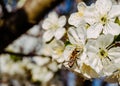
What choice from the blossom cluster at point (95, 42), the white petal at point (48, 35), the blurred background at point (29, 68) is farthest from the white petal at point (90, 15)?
the blurred background at point (29, 68)

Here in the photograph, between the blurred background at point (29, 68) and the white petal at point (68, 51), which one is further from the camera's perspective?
the blurred background at point (29, 68)

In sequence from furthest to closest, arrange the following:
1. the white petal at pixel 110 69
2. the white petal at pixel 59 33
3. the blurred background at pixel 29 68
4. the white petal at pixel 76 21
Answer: the blurred background at pixel 29 68, the white petal at pixel 59 33, the white petal at pixel 76 21, the white petal at pixel 110 69

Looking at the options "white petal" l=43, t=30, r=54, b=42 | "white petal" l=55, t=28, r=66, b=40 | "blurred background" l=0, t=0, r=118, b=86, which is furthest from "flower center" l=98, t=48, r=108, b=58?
"blurred background" l=0, t=0, r=118, b=86

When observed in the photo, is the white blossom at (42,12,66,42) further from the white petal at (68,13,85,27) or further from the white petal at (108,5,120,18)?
the white petal at (108,5,120,18)

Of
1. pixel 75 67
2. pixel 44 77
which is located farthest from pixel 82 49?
pixel 44 77

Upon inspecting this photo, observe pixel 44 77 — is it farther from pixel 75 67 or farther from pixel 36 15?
pixel 75 67

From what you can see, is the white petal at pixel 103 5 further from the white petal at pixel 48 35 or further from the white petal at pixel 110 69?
the white petal at pixel 48 35

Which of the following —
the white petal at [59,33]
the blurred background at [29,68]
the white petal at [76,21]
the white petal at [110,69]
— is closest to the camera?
the white petal at [110,69]

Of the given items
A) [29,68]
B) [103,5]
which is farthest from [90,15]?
[29,68]

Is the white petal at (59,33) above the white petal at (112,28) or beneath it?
above
